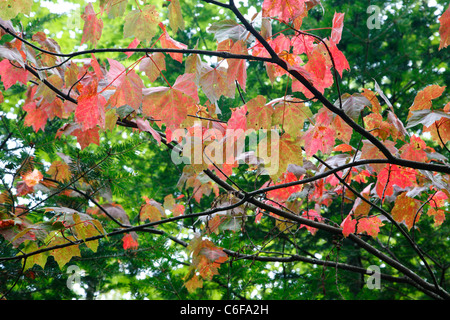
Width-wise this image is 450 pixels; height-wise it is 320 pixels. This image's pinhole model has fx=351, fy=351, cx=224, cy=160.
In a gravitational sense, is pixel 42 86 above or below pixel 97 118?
above

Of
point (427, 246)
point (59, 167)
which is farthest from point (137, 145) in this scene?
point (427, 246)

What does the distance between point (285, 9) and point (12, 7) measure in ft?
3.11

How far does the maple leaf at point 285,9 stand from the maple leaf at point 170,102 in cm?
37

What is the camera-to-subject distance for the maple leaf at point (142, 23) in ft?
4.14

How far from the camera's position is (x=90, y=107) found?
1.33 meters

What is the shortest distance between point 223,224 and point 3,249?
1.72 metres

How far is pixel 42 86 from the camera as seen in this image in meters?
1.49

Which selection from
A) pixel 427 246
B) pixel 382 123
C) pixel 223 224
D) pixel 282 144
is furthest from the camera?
pixel 427 246

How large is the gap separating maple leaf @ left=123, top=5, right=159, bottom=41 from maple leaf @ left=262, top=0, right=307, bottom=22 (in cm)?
41

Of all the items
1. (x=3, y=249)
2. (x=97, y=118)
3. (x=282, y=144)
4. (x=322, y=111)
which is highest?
(x=322, y=111)

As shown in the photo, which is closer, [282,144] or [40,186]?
[282,144]

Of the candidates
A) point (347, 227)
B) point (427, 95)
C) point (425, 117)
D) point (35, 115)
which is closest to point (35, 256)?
point (35, 115)

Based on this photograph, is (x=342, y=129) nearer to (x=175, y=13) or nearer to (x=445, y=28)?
(x=445, y=28)
